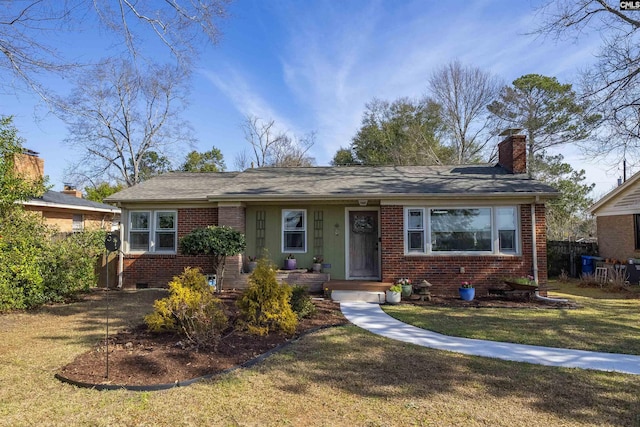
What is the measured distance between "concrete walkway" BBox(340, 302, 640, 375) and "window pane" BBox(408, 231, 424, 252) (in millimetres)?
3567

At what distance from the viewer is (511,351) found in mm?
5426

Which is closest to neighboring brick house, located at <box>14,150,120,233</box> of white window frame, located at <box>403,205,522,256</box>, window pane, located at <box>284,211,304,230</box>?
window pane, located at <box>284,211,304,230</box>

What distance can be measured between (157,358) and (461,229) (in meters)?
8.27

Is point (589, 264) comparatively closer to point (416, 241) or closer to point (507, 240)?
point (507, 240)

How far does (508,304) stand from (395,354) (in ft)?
17.2

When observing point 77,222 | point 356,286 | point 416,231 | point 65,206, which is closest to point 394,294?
point 356,286

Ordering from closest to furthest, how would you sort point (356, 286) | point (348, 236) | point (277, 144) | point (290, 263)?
point (356, 286) → point (290, 263) → point (348, 236) → point (277, 144)

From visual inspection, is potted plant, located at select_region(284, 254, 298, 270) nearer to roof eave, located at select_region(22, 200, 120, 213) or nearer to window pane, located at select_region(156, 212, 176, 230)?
window pane, located at select_region(156, 212, 176, 230)

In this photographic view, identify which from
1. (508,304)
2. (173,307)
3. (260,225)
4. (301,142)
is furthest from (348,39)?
(301,142)

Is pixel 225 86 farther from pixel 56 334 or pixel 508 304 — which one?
pixel 508 304

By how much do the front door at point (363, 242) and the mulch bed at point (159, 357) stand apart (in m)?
4.88

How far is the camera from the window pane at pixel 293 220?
11277mm

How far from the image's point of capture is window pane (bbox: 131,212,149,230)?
1142 cm

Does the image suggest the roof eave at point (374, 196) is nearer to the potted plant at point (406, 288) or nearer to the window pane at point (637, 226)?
the potted plant at point (406, 288)
